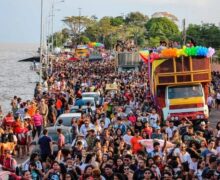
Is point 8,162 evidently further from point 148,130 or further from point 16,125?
point 16,125

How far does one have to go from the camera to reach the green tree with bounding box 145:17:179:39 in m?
148

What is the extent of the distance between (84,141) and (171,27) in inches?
5627

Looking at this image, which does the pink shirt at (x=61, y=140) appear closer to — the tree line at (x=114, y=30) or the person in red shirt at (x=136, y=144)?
the person in red shirt at (x=136, y=144)

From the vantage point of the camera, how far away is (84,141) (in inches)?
782

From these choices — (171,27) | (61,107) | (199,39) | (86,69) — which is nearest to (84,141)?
(61,107)

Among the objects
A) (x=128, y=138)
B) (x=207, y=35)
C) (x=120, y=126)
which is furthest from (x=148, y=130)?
(x=207, y=35)

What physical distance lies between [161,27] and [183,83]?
129 m

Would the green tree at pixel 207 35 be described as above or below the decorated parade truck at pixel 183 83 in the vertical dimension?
above

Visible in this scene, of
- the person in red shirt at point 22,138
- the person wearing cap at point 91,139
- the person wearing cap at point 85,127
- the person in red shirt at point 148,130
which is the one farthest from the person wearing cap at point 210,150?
the person in red shirt at point 22,138

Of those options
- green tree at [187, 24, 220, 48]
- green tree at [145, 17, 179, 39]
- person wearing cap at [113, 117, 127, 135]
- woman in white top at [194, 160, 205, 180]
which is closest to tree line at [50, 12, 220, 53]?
green tree at [145, 17, 179, 39]

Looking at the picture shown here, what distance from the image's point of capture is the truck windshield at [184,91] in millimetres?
31203

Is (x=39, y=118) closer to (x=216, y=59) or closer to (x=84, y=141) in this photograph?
(x=84, y=141)

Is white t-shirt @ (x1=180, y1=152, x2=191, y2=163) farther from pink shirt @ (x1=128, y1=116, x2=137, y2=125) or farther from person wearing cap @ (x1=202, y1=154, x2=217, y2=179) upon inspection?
pink shirt @ (x1=128, y1=116, x2=137, y2=125)

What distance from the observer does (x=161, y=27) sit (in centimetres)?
15900
